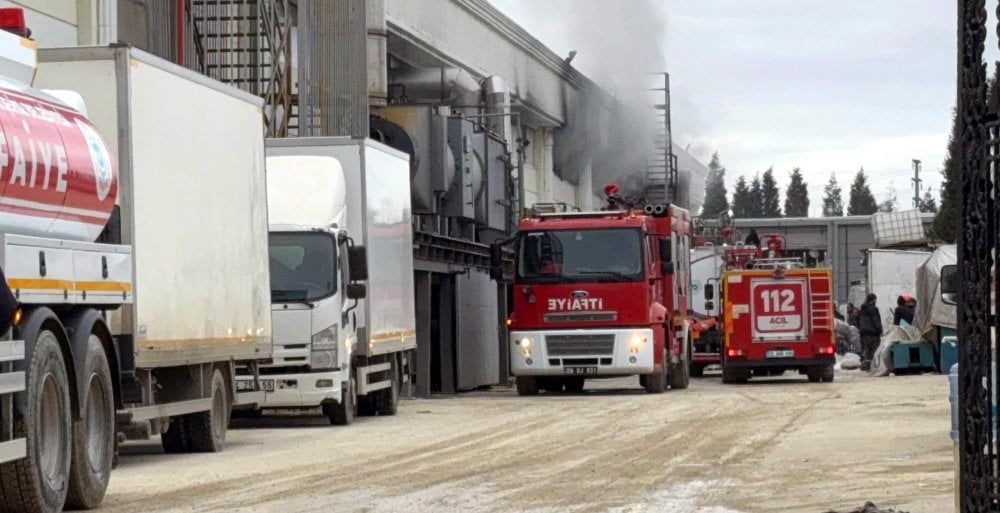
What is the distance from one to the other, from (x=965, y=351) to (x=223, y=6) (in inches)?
1069

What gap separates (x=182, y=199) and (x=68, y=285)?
457 centimetres

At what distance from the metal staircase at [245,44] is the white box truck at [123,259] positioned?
41.5ft

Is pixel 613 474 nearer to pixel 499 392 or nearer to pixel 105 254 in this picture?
pixel 105 254

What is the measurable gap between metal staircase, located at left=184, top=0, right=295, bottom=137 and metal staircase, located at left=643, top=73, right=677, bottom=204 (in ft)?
57.1

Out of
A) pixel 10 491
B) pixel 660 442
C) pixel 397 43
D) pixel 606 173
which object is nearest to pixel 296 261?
pixel 660 442

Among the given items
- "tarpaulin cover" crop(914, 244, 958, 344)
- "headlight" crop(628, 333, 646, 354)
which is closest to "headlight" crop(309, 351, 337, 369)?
"headlight" crop(628, 333, 646, 354)

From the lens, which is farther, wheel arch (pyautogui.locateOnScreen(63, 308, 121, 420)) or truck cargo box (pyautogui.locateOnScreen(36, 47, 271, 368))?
truck cargo box (pyautogui.locateOnScreen(36, 47, 271, 368))

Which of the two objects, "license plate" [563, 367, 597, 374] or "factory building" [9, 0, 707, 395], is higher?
"factory building" [9, 0, 707, 395]

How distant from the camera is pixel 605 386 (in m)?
37.8

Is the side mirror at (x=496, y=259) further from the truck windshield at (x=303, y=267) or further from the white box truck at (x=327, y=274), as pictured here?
the truck windshield at (x=303, y=267)

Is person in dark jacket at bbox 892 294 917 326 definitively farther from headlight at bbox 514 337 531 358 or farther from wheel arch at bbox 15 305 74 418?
wheel arch at bbox 15 305 74 418

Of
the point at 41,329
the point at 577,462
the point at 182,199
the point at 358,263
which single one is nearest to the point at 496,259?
the point at 358,263

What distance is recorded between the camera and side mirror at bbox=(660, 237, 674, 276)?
32781 millimetres

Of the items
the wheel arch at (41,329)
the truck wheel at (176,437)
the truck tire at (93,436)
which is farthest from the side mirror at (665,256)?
the wheel arch at (41,329)
